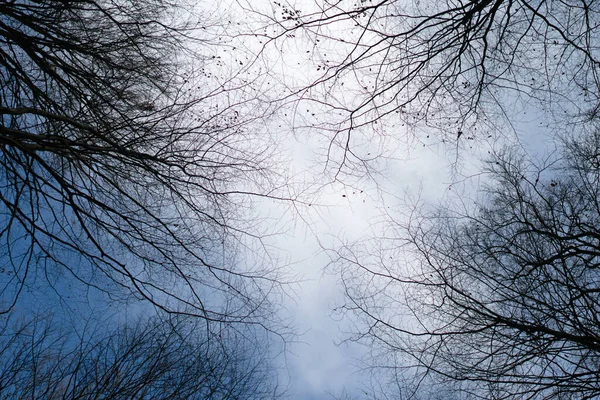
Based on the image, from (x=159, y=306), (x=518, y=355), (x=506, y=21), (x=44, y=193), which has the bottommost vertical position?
(x=518, y=355)

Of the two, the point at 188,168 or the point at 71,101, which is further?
the point at 71,101

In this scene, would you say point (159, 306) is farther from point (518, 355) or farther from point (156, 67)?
point (518, 355)

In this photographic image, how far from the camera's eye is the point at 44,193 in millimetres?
4035

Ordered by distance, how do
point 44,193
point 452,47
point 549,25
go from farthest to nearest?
point 44,193 < point 452,47 < point 549,25

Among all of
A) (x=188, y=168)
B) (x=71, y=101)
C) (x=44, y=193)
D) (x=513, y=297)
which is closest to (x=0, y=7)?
(x=71, y=101)

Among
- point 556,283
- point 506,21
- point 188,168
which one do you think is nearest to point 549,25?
point 506,21

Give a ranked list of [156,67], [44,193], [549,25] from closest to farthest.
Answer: [549,25], [44,193], [156,67]

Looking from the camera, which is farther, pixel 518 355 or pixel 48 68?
pixel 48 68

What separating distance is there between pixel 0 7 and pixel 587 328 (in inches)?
264

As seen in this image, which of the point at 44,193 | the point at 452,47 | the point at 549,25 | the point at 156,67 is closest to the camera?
the point at 549,25

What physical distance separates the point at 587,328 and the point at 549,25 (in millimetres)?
3056

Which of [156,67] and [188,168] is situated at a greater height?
[156,67]

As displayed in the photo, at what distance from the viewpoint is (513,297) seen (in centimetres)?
429

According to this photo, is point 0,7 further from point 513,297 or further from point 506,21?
point 513,297
